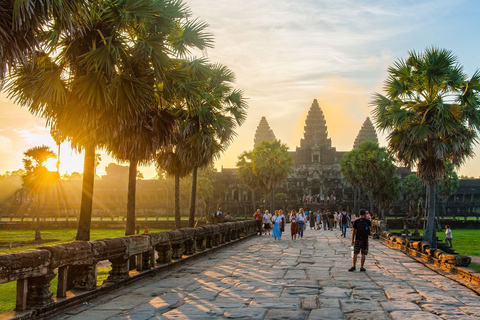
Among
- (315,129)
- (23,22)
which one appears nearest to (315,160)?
(315,129)

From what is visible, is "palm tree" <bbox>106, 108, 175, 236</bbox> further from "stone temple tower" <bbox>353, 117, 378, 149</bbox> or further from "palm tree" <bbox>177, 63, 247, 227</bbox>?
"stone temple tower" <bbox>353, 117, 378, 149</bbox>

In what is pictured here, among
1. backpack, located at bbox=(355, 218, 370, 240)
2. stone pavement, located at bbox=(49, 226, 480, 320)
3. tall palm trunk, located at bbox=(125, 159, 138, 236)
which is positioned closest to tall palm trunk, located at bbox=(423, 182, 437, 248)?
stone pavement, located at bbox=(49, 226, 480, 320)

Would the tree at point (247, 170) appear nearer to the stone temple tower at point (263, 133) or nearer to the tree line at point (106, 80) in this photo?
the tree line at point (106, 80)

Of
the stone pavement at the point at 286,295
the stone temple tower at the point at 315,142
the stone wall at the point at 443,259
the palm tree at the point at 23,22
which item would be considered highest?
the stone temple tower at the point at 315,142

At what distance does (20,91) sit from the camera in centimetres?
1053

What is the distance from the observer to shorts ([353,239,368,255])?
478 inches

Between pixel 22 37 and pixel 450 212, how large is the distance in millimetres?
67351

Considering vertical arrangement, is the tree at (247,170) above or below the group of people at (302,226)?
above

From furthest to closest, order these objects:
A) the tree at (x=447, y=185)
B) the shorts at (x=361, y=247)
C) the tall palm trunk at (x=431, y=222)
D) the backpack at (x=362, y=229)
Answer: the tree at (x=447, y=185), the tall palm trunk at (x=431, y=222), the backpack at (x=362, y=229), the shorts at (x=361, y=247)

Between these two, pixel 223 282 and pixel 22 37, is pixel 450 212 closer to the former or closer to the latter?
pixel 223 282

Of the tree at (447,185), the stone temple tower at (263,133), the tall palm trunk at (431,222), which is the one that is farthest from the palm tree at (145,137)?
the stone temple tower at (263,133)

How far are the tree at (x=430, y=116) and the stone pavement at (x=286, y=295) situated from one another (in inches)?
296

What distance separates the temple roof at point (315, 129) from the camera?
101 meters

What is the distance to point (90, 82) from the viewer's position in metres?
10.3
